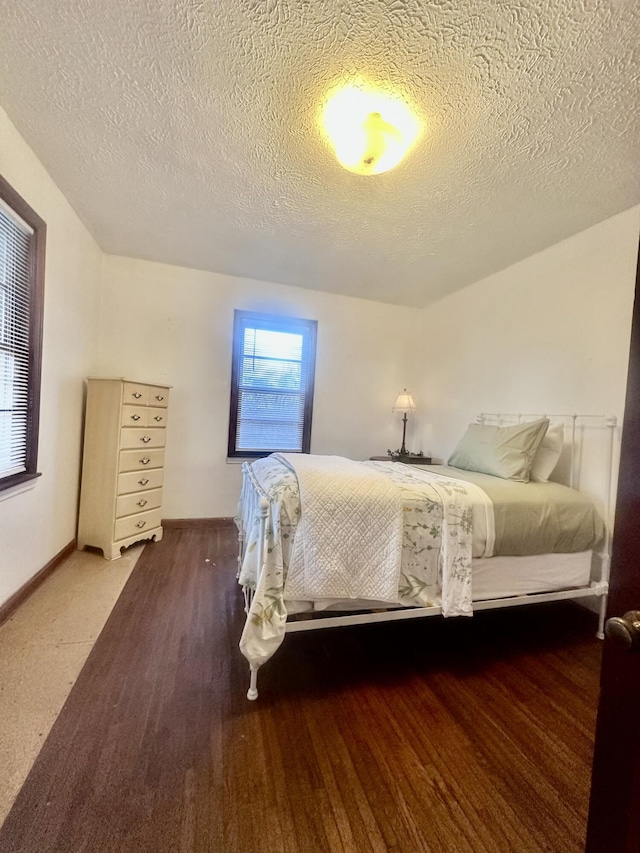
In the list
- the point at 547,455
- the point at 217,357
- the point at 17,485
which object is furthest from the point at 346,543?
the point at 217,357

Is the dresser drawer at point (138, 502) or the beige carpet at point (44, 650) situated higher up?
the dresser drawer at point (138, 502)

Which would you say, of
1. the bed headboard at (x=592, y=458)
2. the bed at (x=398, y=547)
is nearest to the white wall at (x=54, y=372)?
the bed at (x=398, y=547)

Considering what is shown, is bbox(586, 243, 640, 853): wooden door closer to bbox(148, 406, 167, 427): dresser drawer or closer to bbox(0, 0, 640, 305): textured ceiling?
bbox(0, 0, 640, 305): textured ceiling

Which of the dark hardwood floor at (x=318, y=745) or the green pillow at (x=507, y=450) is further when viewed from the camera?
the green pillow at (x=507, y=450)

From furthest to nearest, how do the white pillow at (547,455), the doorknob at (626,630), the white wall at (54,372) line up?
the white pillow at (547,455)
the white wall at (54,372)
the doorknob at (626,630)

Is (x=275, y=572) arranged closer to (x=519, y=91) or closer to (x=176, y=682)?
(x=176, y=682)

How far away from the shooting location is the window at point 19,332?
181 cm

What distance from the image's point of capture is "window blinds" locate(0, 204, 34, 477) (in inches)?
71.3

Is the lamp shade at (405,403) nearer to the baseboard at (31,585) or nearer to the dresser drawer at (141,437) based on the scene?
the dresser drawer at (141,437)

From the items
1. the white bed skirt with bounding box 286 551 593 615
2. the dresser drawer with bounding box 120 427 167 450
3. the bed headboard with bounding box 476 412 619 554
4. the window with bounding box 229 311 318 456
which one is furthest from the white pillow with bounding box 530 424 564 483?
the dresser drawer with bounding box 120 427 167 450

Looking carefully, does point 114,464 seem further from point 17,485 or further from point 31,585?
point 31,585

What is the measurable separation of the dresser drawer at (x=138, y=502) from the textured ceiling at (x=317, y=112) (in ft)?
6.92

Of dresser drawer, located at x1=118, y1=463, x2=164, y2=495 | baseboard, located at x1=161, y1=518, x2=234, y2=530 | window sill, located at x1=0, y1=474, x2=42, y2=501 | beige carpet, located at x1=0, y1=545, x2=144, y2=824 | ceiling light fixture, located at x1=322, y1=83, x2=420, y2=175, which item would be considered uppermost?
ceiling light fixture, located at x1=322, y1=83, x2=420, y2=175

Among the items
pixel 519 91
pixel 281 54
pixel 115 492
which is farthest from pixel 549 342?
pixel 115 492
